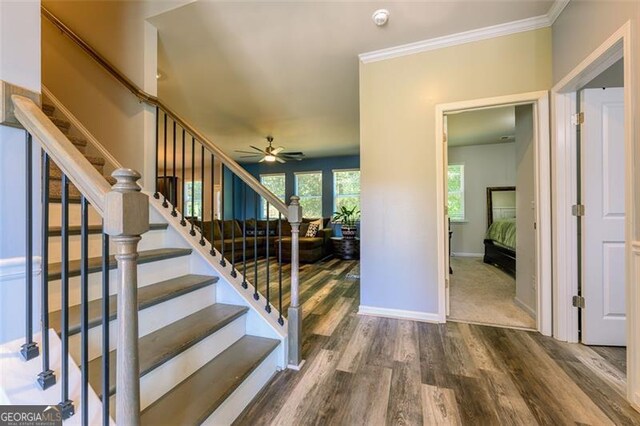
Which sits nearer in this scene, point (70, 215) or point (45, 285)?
point (45, 285)

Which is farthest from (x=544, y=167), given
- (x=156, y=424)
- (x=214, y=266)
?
(x=156, y=424)

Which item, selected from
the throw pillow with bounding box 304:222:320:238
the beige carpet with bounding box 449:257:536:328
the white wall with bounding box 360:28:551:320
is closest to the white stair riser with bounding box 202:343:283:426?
the white wall with bounding box 360:28:551:320

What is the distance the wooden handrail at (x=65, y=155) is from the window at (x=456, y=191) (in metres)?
6.63

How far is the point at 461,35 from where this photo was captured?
2.41 meters

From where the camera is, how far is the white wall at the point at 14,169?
37.6 inches

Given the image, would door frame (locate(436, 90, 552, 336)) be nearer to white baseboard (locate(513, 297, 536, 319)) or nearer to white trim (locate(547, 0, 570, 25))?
white baseboard (locate(513, 297, 536, 319))

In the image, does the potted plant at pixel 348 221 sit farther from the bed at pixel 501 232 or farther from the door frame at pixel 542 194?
the door frame at pixel 542 194

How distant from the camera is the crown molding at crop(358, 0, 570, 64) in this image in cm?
218

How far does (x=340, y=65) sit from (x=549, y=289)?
9.37ft

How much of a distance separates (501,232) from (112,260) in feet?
17.7

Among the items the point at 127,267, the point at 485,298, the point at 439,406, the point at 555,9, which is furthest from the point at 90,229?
the point at 485,298

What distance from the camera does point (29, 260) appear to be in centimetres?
94

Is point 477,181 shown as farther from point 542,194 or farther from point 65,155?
point 65,155

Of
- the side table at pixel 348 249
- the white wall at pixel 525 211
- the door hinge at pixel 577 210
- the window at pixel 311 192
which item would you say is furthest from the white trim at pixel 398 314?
A: the window at pixel 311 192
